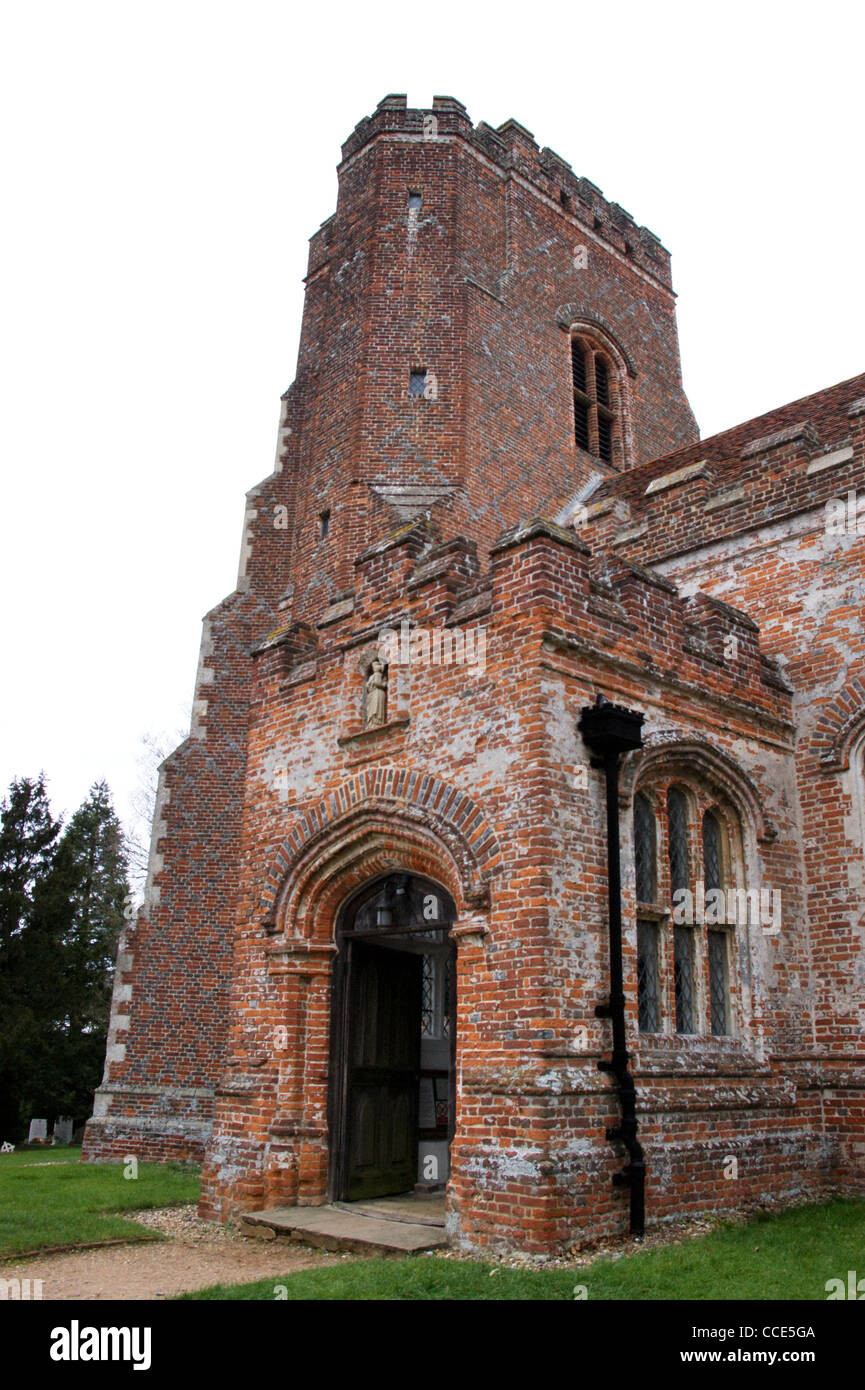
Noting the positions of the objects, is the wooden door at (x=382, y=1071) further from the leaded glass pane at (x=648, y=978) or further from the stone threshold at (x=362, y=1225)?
the leaded glass pane at (x=648, y=978)

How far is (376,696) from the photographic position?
9.53 m

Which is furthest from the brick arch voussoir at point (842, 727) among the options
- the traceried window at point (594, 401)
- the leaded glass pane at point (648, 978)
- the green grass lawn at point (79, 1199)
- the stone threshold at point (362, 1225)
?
the traceried window at point (594, 401)

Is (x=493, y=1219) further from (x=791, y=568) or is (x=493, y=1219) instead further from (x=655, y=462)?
(x=655, y=462)

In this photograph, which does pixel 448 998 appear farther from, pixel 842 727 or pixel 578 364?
pixel 578 364

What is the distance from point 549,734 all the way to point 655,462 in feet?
28.9

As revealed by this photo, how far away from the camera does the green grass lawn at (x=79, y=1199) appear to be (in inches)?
337

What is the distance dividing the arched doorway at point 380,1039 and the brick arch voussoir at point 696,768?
1972 millimetres

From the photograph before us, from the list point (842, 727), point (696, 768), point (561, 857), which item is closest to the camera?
point (561, 857)

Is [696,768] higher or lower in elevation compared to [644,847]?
higher

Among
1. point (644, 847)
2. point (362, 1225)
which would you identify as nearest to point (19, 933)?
point (362, 1225)

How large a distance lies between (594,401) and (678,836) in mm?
11716

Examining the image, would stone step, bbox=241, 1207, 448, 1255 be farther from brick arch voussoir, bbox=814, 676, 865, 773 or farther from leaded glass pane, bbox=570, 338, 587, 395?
leaded glass pane, bbox=570, 338, 587, 395

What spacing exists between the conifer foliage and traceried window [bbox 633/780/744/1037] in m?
20.3

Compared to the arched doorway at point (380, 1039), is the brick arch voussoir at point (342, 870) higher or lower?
higher
